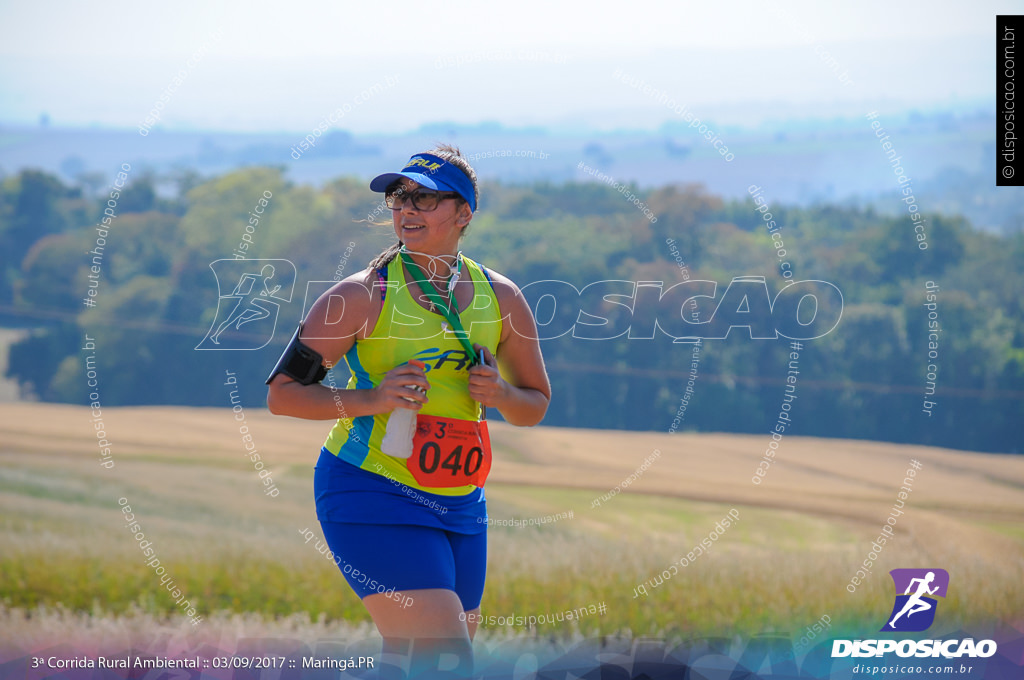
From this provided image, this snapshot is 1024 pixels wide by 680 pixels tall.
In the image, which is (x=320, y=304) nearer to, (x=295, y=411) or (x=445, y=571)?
(x=295, y=411)

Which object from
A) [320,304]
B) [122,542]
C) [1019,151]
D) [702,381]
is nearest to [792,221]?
[702,381]

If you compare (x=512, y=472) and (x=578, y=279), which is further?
(x=578, y=279)

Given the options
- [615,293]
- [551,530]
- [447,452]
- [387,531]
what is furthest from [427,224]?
[615,293]

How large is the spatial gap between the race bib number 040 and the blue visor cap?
630mm

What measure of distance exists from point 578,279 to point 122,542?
6010mm

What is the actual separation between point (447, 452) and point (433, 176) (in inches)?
29.8

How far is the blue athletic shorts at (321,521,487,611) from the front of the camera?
2.44 meters

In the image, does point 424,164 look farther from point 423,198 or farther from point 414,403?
point 414,403

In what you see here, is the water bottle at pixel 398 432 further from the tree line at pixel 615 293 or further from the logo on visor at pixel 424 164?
the tree line at pixel 615 293

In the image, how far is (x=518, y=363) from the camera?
2.86 metres

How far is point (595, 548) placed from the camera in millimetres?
5820

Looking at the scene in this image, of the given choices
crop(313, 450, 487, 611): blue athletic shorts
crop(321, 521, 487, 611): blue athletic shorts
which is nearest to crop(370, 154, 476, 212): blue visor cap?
crop(313, 450, 487, 611): blue athletic shorts

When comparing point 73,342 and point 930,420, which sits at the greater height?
point 73,342

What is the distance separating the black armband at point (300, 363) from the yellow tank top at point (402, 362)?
12 cm
